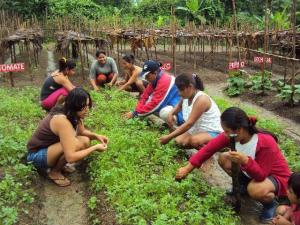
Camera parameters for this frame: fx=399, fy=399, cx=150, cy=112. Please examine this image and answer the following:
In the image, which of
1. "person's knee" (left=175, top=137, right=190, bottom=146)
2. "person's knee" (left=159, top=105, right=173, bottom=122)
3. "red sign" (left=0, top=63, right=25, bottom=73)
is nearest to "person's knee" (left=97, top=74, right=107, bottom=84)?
"red sign" (left=0, top=63, right=25, bottom=73)

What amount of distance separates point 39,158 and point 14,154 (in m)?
0.67

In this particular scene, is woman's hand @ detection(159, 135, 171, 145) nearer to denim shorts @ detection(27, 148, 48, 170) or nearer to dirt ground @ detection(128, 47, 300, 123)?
denim shorts @ detection(27, 148, 48, 170)

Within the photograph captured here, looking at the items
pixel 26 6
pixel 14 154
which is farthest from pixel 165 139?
pixel 26 6

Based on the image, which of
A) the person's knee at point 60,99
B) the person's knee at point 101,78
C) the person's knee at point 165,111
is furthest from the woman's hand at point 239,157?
the person's knee at point 101,78

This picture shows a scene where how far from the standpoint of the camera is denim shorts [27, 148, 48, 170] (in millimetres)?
4543

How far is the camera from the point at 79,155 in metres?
4.25

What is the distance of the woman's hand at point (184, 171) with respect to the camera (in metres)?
4.11

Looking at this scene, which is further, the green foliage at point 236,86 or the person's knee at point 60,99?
the green foliage at point 236,86

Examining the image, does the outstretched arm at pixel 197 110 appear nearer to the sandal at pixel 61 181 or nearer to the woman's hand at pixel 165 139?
the woman's hand at pixel 165 139

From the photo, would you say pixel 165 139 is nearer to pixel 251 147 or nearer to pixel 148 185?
pixel 148 185

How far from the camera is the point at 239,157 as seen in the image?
3539mm

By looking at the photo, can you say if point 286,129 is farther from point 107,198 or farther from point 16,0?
point 16,0

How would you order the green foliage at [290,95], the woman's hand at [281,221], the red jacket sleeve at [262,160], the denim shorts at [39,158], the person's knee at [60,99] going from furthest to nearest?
1. the green foliage at [290,95]
2. the person's knee at [60,99]
3. the denim shorts at [39,158]
4. the red jacket sleeve at [262,160]
5. the woman's hand at [281,221]

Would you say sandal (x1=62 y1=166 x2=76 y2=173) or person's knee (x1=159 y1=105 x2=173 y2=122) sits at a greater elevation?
person's knee (x1=159 y1=105 x2=173 y2=122)
